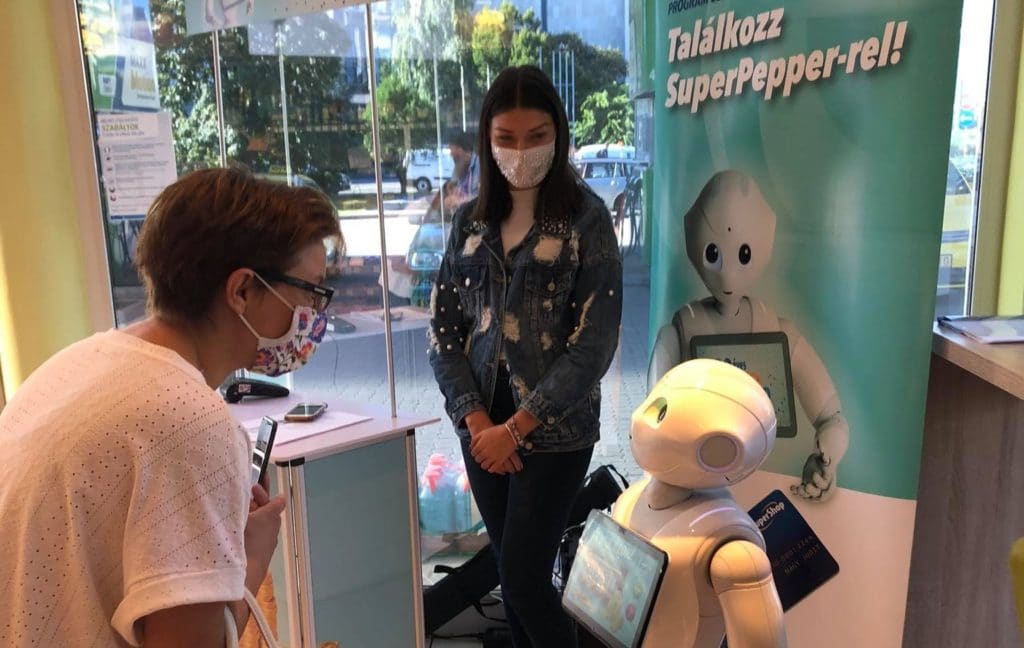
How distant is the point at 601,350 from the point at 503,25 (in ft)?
4.19

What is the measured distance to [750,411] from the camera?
1089mm

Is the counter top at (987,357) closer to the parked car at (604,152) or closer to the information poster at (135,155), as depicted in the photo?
the parked car at (604,152)


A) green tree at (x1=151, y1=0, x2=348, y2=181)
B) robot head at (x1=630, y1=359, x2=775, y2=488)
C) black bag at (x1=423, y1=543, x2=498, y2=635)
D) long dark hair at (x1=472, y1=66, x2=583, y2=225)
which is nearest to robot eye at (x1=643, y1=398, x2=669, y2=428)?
robot head at (x1=630, y1=359, x2=775, y2=488)

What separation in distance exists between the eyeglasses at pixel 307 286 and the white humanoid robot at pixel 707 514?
1.58 feet

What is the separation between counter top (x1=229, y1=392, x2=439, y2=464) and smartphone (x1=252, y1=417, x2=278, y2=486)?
0.91 ft

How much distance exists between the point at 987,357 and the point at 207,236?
1200 mm

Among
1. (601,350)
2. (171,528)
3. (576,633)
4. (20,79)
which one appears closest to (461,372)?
(601,350)

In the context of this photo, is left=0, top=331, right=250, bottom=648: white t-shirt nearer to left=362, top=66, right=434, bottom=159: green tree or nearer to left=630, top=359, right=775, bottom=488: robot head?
left=630, top=359, right=775, bottom=488: robot head

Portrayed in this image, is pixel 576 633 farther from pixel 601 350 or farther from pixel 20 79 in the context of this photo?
pixel 20 79

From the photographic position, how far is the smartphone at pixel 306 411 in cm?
213

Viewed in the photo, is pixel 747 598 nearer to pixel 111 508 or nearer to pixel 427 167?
pixel 111 508

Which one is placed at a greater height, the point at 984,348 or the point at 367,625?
the point at 984,348

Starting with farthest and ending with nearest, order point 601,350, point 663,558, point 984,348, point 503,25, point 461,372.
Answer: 1. point 503,25
2. point 461,372
3. point 601,350
4. point 984,348
5. point 663,558

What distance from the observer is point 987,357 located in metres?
1.28
